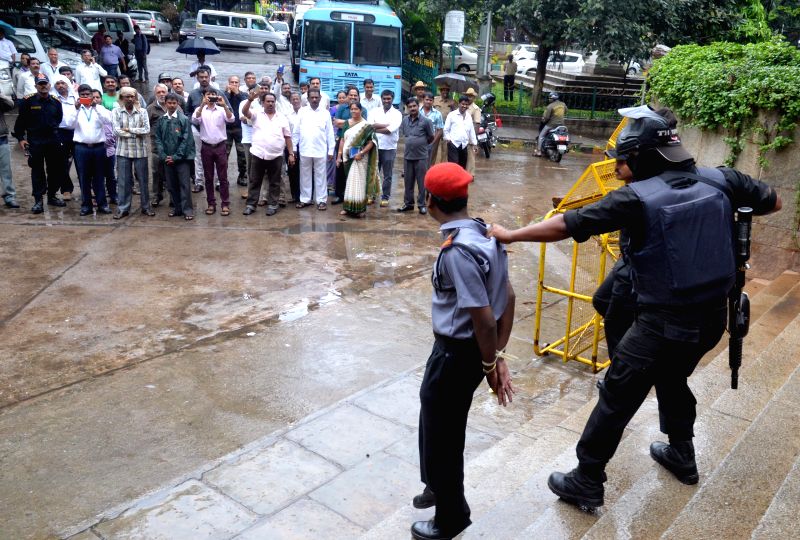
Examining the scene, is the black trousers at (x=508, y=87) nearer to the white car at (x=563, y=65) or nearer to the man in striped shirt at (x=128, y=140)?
the white car at (x=563, y=65)

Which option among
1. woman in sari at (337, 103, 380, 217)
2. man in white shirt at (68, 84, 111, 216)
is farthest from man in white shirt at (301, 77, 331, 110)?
man in white shirt at (68, 84, 111, 216)

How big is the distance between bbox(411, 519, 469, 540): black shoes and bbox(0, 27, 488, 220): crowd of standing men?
746 cm

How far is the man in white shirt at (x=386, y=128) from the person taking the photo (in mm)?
11023

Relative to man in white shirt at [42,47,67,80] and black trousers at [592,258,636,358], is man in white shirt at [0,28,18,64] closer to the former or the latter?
man in white shirt at [42,47,67,80]

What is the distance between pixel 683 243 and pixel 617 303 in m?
1.11

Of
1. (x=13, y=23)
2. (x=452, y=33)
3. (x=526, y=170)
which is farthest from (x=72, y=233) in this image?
(x=13, y=23)

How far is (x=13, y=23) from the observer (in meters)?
21.7

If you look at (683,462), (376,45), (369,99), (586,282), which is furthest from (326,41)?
(683,462)

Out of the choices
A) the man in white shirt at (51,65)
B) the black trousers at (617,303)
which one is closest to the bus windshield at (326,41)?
the man in white shirt at (51,65)

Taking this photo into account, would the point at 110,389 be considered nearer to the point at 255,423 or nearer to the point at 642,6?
the point at 255,423

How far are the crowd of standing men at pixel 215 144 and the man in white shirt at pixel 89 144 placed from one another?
0.04ft

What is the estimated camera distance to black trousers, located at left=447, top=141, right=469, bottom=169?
11.2m

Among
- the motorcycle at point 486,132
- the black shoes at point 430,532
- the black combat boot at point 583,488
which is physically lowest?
the black shoes at point 430,532

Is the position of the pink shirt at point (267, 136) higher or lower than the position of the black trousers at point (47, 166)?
higher
